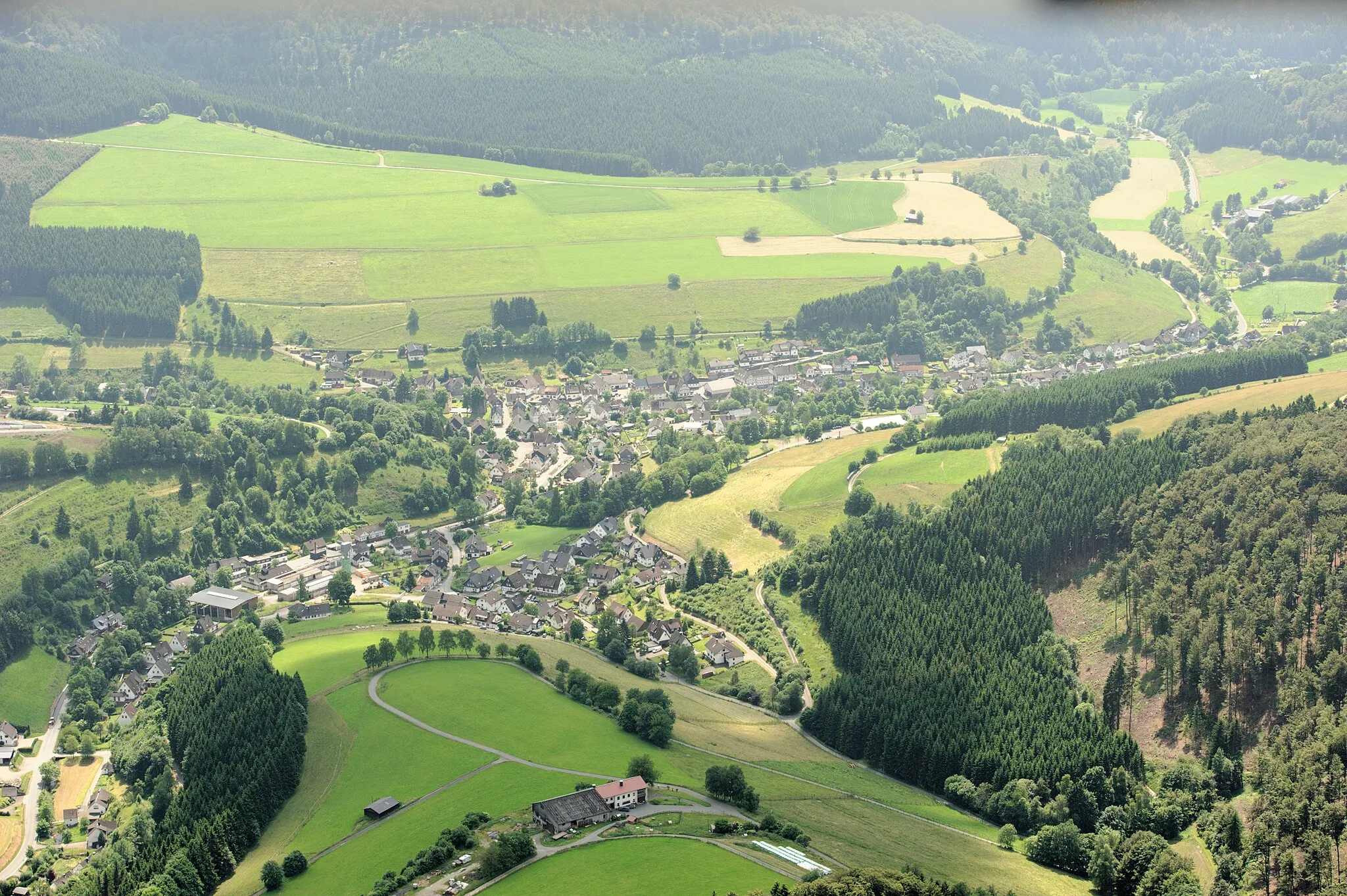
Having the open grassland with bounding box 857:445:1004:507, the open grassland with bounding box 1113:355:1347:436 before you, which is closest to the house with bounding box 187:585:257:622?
the open grassland with bounding box 857:445:1004:507

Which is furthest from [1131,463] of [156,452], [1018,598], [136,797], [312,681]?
[156,452]

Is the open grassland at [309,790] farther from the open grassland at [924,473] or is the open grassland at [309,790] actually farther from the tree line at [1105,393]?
the tree line at [1105,393]

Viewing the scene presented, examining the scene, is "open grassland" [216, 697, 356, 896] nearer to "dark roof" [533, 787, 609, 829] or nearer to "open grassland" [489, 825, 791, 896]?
"dark roof" [533, 787, 609, 829]

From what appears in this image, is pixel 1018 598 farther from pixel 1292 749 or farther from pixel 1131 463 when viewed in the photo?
pixel 1292 749

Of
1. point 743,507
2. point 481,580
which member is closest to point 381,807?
point 481,580

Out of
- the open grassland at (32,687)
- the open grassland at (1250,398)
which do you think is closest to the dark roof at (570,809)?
the open grassland at (32,687)

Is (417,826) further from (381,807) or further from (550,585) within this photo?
(550,585)
